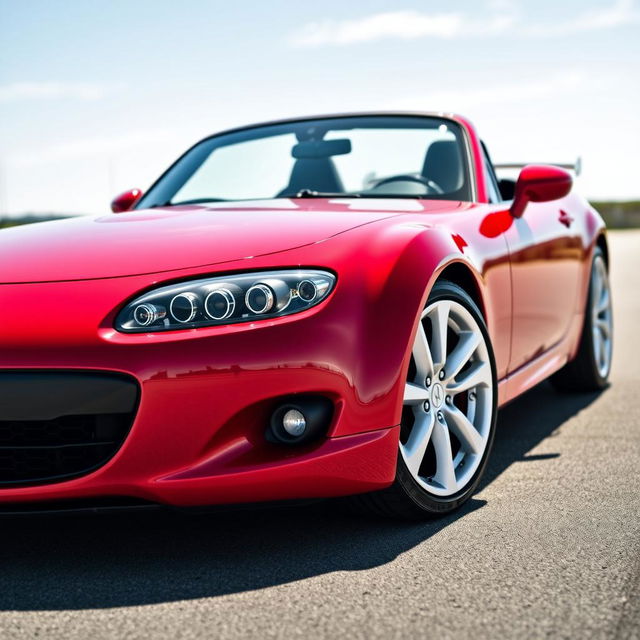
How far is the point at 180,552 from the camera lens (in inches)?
113

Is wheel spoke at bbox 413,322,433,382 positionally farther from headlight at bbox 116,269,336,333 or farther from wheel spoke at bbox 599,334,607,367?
wheel spoke at bbox 599,334,607,367

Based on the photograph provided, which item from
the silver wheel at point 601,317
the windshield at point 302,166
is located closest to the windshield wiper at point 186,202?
the windshield at point 302,166

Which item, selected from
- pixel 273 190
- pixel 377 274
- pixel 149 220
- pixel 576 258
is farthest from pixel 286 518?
pixel 576 258

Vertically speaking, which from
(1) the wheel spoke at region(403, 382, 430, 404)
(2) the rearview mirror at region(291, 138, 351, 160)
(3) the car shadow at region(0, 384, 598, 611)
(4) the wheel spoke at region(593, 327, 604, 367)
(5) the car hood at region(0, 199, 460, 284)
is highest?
(2) the rearview mirror at region(291, 138, 351, 160)

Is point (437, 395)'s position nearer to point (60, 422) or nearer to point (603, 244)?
point (60, 422)

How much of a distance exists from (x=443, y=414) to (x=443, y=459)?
0.15 meters

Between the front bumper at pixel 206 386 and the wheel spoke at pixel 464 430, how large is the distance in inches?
22.6

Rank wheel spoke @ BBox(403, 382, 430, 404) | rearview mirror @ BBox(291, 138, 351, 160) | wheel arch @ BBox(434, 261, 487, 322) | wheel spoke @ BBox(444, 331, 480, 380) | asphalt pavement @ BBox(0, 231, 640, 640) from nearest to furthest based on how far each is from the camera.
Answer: asphalt pavement @ BBox(0, 231, 640, 640)
wheel spoke @ BBox(403, 382, 430, 404)
wheel spoke @ BBox(444, 331, 480, 380)
wheel arch @ BBox(434, 261, 487, 322)
rearview mirror @ BBox(291, 138, 351, 160)

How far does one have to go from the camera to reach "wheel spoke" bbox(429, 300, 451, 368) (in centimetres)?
318

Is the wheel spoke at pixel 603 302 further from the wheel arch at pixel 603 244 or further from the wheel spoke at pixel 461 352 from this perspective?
the wheel spoke at pixel 461 352

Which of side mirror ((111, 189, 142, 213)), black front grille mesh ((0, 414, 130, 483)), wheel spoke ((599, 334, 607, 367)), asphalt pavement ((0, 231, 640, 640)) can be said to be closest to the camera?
asphalt pavement ((0, 231, 640, 640))

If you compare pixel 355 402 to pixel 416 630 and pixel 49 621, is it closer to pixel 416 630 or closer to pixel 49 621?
pixel 416 630

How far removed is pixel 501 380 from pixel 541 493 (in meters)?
0.56

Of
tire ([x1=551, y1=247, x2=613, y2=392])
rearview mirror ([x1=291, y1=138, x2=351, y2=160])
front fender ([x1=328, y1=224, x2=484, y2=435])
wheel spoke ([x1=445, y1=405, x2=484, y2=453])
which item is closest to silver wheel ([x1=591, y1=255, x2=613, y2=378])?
tire ([x1=551, y1=247, x2=613, y2=392])
